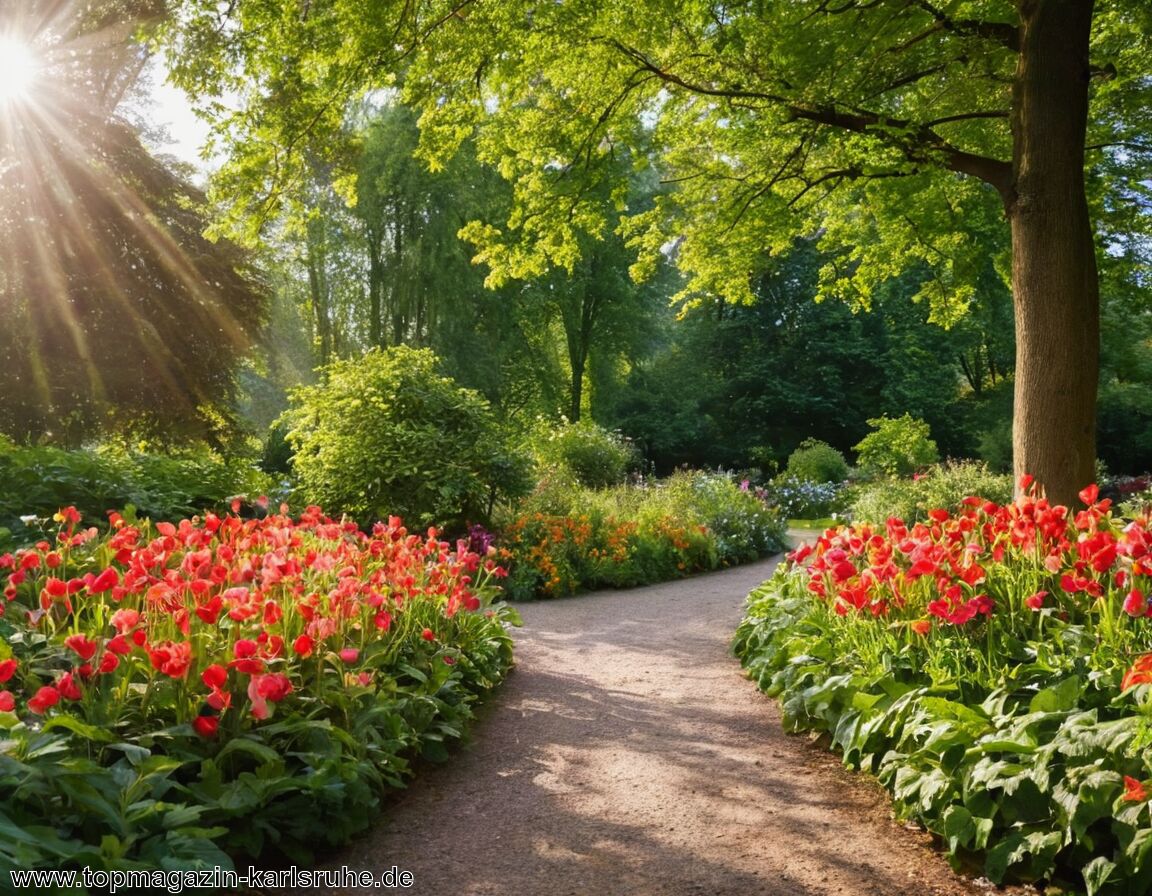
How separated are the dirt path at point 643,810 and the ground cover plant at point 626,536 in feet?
10.5

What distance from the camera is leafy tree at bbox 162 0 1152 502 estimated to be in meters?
5.94

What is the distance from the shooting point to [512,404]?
27.3 meters

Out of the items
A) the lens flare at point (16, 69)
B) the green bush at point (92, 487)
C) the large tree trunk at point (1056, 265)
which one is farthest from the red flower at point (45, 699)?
the lens flare at point (16, 69)

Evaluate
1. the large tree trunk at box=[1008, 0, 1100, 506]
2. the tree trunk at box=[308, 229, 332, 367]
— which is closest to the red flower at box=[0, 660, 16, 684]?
the large tree trunk at box=[1008, 0, 1100, 506]

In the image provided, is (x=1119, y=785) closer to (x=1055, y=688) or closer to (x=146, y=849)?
(x=1055, y=688)

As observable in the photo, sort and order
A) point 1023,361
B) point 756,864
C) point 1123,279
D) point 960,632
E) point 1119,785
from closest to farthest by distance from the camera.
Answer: point 1119,785
point 756,864
point 960,632
point 1023,361
point 1123,279

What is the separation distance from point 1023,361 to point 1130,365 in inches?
895

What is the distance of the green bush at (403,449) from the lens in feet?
31.3

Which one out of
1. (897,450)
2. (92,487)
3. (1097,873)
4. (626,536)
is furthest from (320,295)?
(1097,873)

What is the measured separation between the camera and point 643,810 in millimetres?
3414

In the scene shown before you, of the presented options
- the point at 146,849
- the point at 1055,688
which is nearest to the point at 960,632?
the point at 1055,688

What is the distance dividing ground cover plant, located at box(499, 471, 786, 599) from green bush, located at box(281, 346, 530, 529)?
26.2 inches

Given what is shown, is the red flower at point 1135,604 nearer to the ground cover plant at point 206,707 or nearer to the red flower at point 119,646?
the ground cover plant at point 206,707

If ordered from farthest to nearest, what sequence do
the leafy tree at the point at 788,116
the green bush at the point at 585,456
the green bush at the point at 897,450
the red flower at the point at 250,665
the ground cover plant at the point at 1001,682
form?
the green bush at the point at 897,450, the green bush at the point at 585,456, the leafy tree at the point at 788,116, the red flower at the point at 250,665, the ground cover plant at the point at 1001,682
